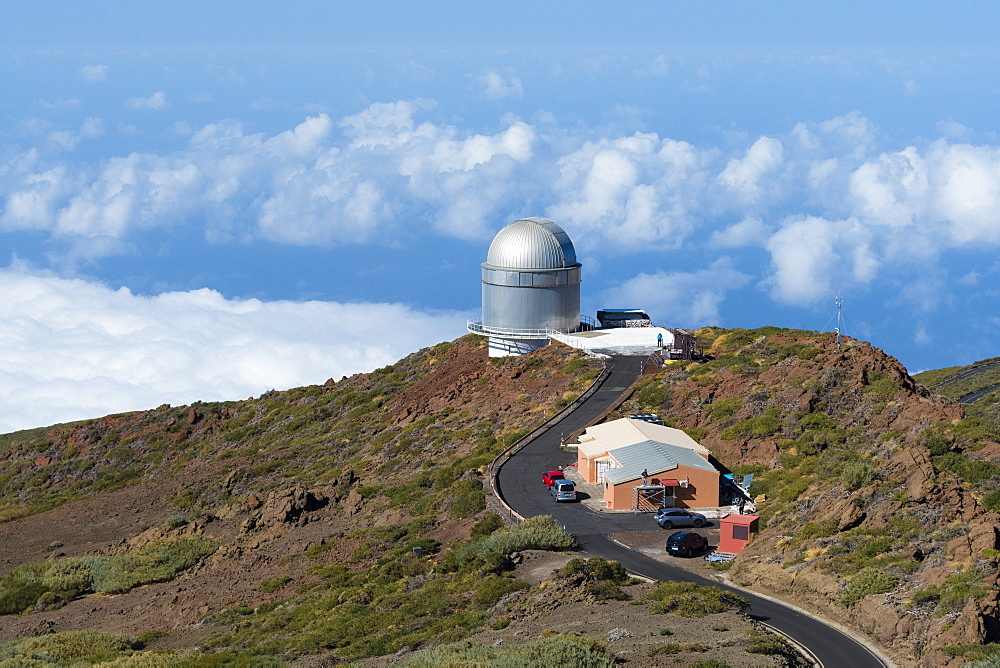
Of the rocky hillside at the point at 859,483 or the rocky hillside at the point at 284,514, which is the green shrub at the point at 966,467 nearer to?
the rocky hillside at the point at 859,483

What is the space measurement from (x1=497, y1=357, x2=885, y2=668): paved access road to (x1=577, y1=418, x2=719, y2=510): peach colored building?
110cm

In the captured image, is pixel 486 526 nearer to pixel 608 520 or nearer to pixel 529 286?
pixel 608 520

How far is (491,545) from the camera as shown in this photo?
115ft

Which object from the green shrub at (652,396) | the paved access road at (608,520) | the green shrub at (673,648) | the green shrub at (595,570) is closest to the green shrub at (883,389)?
the green shrub at (652,396)

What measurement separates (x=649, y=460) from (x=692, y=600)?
1340cm

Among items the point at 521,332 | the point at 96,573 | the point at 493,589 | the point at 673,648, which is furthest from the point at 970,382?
the point at 673,648

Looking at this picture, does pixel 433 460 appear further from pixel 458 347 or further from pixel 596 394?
pixel 458 347

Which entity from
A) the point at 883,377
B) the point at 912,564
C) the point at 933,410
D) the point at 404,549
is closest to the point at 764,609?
the point at 912,564

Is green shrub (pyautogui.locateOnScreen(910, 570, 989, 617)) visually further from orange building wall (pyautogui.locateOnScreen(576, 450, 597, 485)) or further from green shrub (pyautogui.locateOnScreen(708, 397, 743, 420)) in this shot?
green shrub (pyautogui.locateOnScreen(708, 397, 743, 420))

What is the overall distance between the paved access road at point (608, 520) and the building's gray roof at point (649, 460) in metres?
1.68

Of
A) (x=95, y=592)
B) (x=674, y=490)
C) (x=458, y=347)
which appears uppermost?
(x=458, y=347)

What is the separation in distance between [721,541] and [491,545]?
7.54 meters

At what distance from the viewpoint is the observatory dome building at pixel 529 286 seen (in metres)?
65.3

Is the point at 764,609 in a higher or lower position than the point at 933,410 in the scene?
lower
